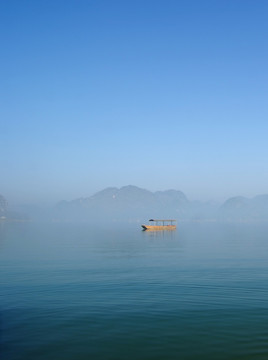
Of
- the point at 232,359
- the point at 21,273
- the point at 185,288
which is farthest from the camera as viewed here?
the point at 21,273

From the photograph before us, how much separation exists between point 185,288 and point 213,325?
45.2 ft

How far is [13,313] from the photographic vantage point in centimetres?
2889

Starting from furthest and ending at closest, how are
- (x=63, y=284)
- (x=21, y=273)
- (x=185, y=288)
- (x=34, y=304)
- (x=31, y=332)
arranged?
(x=21, y=273) < (x=63, y=284) < (x=185, y=288) < (x=34, y=304) < (x=31, y=332)

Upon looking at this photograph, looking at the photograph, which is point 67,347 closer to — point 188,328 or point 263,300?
point 188,328

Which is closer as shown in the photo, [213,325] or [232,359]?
[232,359]

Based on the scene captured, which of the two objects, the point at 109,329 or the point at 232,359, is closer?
the point at 232,359

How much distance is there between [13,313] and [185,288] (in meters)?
18.6

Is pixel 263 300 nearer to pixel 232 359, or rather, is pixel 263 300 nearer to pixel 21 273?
pixel 232 359

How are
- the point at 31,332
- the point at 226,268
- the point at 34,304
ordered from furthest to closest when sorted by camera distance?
the point at 226,268 < the point at 34,304 < the point at 31,332

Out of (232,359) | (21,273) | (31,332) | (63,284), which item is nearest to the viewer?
(232,359)

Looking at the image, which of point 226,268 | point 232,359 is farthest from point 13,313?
point 226,268

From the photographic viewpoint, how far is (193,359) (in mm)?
19828

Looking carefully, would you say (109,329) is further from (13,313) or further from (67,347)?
(13,313)

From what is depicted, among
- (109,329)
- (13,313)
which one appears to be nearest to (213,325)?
(109,329)
